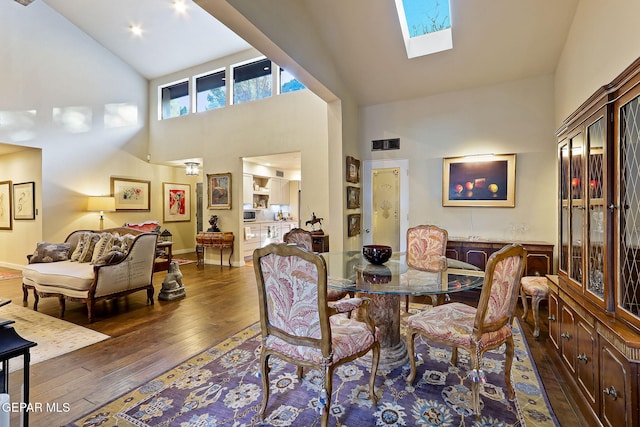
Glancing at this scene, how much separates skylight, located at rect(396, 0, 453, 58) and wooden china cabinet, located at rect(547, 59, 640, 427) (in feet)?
7.79

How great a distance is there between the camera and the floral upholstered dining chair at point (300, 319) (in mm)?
1546

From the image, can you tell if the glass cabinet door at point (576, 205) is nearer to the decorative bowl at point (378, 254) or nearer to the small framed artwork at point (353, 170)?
the decorative bowl at point (378, 254)

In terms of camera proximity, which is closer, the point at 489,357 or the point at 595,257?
the point at 595,257

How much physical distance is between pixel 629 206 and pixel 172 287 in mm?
4670

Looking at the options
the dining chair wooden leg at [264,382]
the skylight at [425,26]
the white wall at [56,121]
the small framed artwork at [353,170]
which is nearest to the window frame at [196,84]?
the white wall at [56,121]

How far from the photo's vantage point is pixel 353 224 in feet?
16.0

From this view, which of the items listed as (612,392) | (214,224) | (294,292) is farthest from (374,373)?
(214,224)

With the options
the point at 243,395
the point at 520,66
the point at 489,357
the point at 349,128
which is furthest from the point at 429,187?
the point at 243,395

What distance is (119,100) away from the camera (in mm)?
7137

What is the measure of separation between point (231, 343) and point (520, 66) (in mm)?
4814

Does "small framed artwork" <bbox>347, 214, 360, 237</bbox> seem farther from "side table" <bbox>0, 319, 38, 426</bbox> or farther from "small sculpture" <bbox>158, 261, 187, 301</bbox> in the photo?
"side table" <bbox>0, 319, 38, 426</bbox>

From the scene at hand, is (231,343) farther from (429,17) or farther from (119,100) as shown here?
(119,100)

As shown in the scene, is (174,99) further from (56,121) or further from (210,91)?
(56,121)

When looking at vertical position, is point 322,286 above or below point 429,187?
below
